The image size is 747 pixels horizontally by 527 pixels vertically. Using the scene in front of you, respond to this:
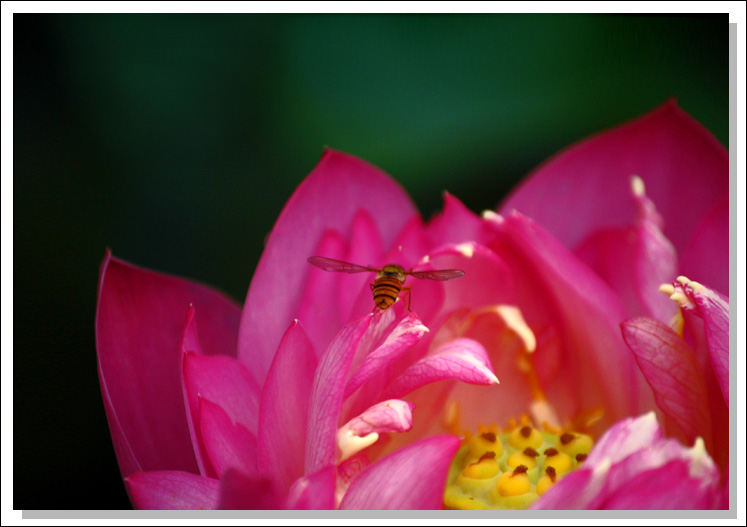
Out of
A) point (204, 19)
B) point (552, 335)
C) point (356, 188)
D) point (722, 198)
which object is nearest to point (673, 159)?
point (722, 198)

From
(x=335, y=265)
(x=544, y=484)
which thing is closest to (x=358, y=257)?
(x=335, y=265)

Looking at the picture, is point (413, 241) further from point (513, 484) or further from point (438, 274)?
point (513, 484)

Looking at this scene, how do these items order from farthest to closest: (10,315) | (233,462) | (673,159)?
1. (673,159)
2. (10,315)
3. (233,462)

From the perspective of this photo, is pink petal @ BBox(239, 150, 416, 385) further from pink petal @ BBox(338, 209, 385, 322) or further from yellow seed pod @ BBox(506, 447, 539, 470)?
yellow seed pod @ BBox(506, 447, 539, 470)

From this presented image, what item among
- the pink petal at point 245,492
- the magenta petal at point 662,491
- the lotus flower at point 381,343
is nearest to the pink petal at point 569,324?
the lotus flower at point 381,343

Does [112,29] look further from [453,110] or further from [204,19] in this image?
[453,110]
